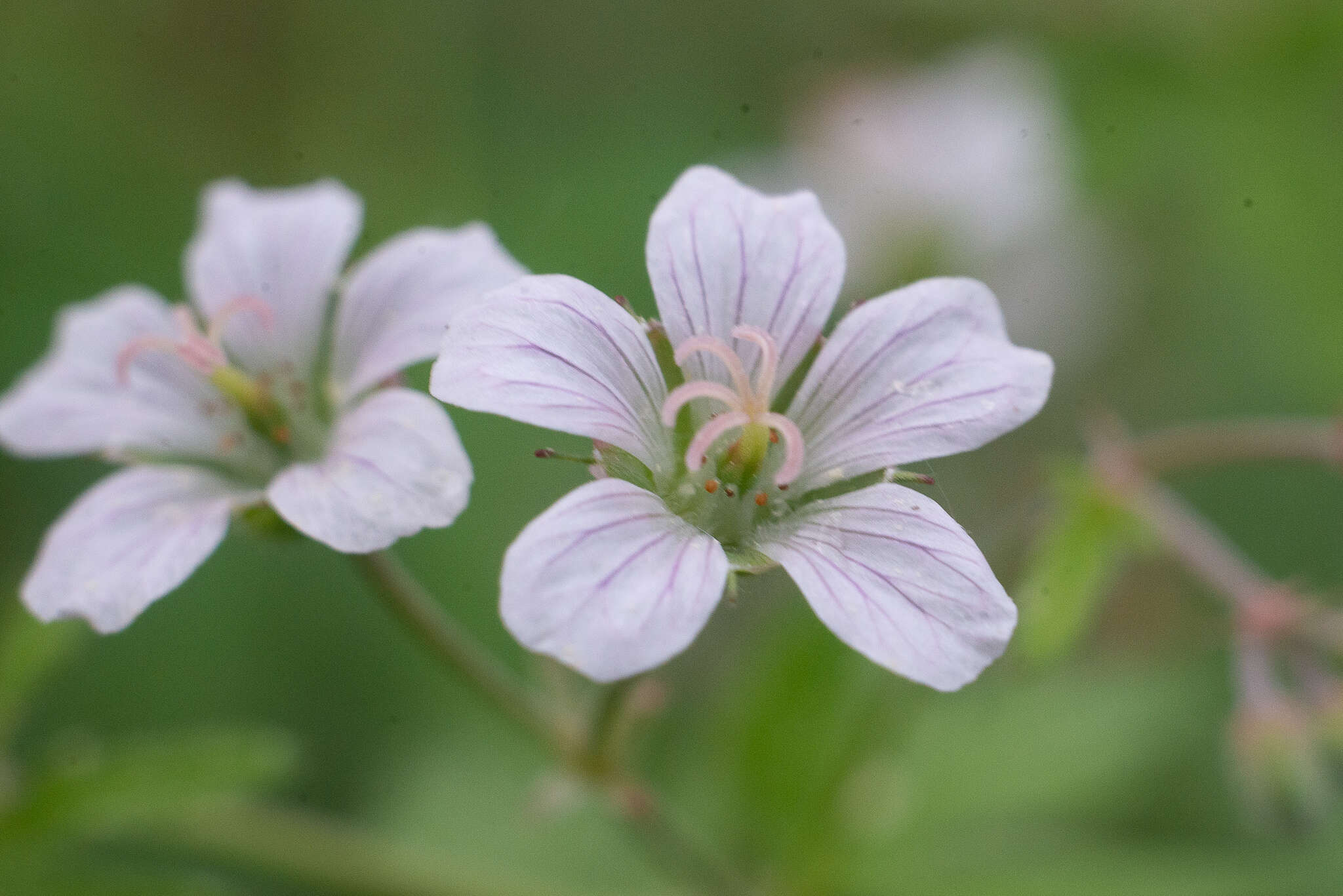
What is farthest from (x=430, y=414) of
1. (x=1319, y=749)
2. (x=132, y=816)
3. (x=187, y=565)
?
(x=1319, y=749)

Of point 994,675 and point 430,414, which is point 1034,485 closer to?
point 994,675

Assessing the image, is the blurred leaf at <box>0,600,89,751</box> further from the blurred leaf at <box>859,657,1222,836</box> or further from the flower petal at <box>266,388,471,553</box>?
the blurred leaf at <box>859,657,1222,836</box>

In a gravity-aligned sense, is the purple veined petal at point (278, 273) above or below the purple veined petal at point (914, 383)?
below

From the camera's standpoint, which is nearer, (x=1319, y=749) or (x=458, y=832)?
(x=1319, y=749)

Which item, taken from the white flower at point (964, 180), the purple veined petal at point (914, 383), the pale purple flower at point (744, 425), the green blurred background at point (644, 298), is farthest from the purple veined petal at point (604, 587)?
the white flower at point (964, 180)

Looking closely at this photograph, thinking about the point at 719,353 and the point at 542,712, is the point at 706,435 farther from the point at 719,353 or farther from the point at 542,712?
the point at 542,712

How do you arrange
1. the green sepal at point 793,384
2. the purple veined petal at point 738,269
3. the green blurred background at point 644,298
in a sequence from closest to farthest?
the purple veined petal at point 738,269
the green sepal at point 793,384
the green blurred background at point 644,298

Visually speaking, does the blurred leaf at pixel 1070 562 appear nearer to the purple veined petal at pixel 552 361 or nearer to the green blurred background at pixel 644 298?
the green blurred background at pixel 644 298
